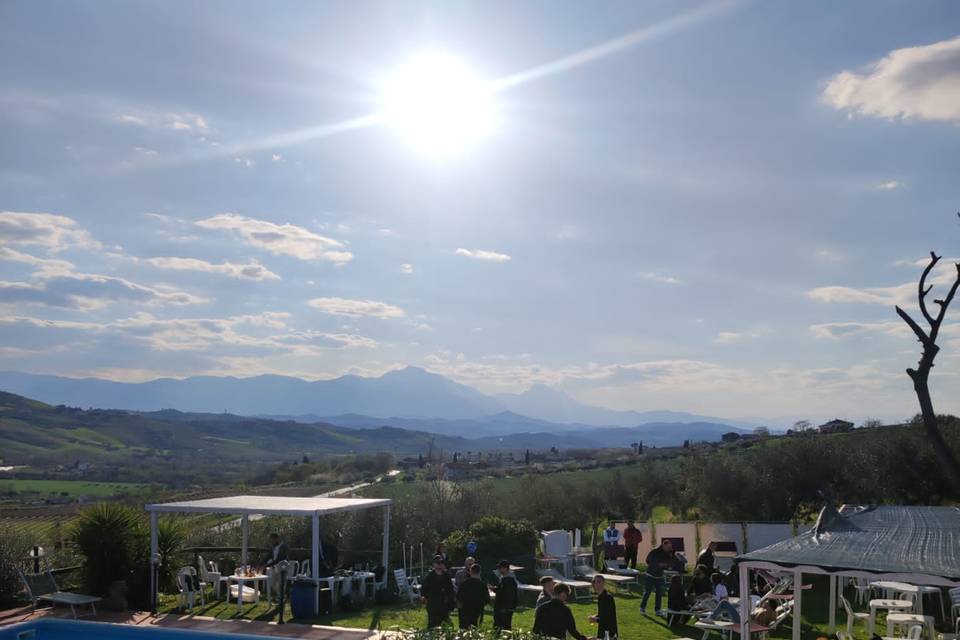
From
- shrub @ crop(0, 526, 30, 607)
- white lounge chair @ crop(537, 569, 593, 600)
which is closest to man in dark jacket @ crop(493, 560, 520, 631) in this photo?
white lounge chair @ crop(537, 569, 593, 600)

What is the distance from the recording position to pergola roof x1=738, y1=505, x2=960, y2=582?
9.78 meters

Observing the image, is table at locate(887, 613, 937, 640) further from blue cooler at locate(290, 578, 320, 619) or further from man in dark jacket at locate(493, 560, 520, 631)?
blue cooler at locate(290, 578, 320, 619)

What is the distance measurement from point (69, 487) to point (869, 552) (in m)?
58.3

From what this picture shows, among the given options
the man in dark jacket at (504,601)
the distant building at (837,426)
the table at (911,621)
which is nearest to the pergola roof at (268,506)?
the man in dark jacket at (504,601)

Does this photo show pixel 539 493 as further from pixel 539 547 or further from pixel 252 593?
pixel 252 593

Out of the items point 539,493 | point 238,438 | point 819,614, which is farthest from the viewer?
point 238,438

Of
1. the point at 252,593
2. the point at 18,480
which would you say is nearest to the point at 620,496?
the point at 252,593

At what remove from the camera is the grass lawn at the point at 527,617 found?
1316cm

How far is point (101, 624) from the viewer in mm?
12656

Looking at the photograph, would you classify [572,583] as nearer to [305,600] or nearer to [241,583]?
[305,600]

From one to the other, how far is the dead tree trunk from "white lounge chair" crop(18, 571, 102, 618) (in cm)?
1291

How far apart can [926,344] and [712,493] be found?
603 inches

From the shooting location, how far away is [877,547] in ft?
35.3

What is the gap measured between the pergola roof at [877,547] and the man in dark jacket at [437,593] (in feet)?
13.1
